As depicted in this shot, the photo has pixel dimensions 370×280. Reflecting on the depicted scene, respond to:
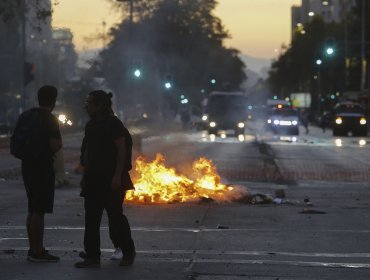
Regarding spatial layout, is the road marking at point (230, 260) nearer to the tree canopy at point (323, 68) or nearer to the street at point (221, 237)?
the street at point (221, 237)

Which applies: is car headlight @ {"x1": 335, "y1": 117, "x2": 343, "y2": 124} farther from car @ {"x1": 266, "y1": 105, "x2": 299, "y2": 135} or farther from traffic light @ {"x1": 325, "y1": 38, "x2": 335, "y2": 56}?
traffic light @ {"x1": 325, "y1": 38, "x2": 335, "y2": 56}

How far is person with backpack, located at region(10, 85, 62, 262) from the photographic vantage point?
34.7ft

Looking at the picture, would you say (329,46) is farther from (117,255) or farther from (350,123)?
(117,255)

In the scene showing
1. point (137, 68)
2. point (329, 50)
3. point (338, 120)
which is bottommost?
point (338, 120)

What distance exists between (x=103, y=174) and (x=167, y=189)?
260 inches

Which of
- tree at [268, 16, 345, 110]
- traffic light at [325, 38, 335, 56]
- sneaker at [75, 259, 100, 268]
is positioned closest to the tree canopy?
tree at [268, 16, 345, 110]

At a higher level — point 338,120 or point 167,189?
point 167,189

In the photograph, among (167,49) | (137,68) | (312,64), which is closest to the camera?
(137,68)

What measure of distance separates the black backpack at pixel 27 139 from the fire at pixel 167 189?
19.2ft

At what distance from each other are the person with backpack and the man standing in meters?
0.45

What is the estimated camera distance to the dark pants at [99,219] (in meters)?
10.3

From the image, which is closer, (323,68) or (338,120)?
(338,120)

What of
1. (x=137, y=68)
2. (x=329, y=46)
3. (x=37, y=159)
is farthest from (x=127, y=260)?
(x=137, y=68)

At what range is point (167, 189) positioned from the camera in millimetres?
16906
